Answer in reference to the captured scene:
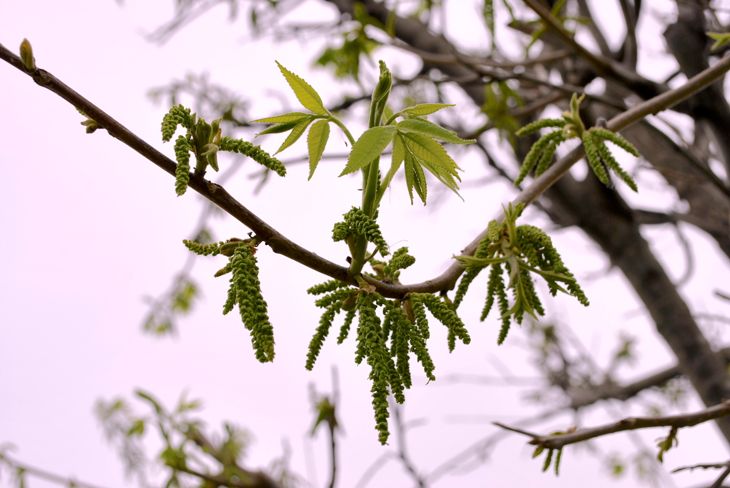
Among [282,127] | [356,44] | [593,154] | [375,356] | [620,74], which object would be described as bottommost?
[375,356]

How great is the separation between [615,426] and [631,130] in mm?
1505

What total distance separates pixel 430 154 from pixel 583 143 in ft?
0.95

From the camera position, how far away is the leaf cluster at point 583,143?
0.79 meters

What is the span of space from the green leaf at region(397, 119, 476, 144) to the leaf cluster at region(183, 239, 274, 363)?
6.8 inches

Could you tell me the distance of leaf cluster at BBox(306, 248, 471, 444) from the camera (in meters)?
0.56

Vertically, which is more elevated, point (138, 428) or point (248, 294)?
point (138, 428)

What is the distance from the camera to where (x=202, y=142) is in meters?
0.56

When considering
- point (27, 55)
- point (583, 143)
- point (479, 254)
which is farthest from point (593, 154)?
point (27, 55)

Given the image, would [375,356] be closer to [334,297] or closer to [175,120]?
[334,297]

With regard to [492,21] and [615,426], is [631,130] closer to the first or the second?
[492,21]

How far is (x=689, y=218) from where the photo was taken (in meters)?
1.78

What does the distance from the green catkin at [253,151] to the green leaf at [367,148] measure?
6 centimetres

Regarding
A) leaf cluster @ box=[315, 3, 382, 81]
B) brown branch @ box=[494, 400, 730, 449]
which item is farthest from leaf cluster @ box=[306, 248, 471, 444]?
leaf cluster @ box=[315, 3, 382, 81]

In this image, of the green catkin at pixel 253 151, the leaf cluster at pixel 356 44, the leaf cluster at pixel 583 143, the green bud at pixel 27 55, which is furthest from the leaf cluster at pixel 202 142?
the leaf cluster at pixel 356 44
